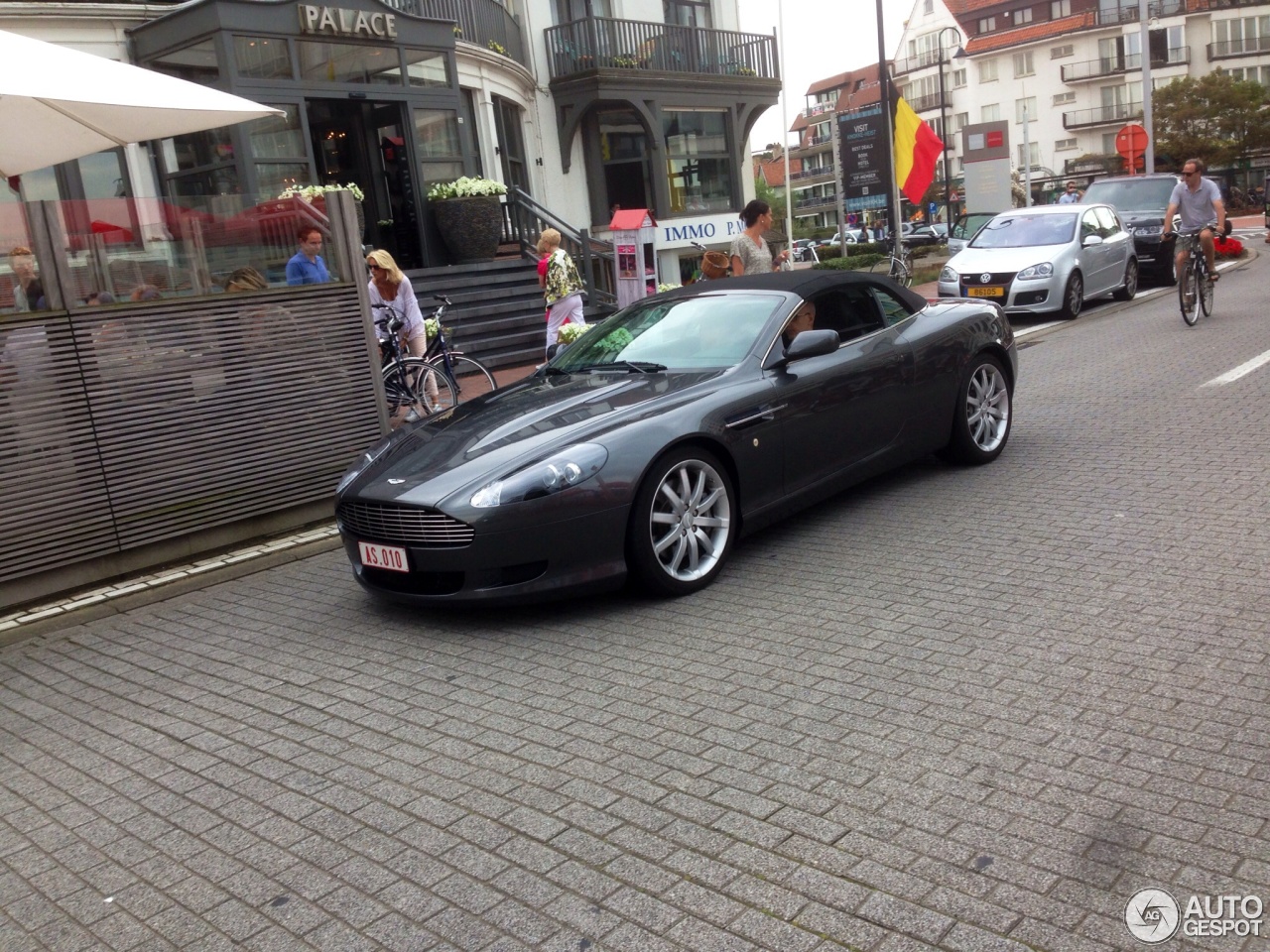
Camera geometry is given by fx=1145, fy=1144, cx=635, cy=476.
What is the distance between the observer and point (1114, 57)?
7994 centimetres

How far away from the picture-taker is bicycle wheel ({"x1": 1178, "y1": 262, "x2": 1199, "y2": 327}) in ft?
44.6

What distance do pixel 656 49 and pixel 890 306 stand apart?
2032cm

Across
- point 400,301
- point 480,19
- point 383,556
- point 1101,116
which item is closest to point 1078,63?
point 1101,116

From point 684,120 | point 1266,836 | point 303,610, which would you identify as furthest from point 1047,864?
point 684,120

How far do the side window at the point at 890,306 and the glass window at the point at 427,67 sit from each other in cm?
1312

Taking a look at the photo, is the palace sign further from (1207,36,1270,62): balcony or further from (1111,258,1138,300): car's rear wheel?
(1207,36,1270,62): balcony

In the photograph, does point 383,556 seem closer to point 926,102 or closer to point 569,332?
point 569,332

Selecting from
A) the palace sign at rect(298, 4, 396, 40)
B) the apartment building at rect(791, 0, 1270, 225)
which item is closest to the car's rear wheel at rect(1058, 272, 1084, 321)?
the palace sign at rect(298, 4, 396, 40)

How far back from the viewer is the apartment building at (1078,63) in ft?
252

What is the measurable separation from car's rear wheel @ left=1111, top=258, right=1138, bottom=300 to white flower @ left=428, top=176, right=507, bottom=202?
32.8 ft

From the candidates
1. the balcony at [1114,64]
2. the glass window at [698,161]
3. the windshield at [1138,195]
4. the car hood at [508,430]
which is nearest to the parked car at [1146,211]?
the windshield at [1138,195]

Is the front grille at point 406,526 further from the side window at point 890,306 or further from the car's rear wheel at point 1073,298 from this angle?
the car's rear wheel at point 1073,298

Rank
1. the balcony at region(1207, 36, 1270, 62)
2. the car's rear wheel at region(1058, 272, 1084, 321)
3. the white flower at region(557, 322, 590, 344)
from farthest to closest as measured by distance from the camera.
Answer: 1. the balcony at region(1207, 36, 1270, 62)
2. the car's rear wheel at region(1058, 272, 1084, 321)
3. the white flower at region(557, 322, 590, 344)

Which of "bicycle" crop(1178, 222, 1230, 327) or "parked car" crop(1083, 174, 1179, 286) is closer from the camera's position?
"bicycle" crop(1178, 222, 1230, 327)
